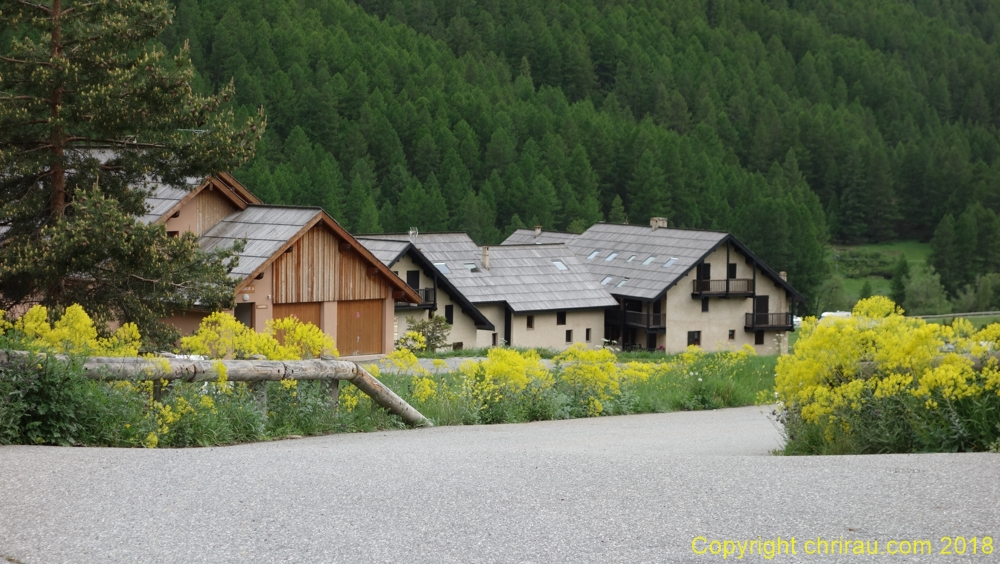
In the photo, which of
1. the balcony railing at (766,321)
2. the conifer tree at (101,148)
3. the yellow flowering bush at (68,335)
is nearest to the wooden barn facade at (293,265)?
the conifer tree at (101,148)

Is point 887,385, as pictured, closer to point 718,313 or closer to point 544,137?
point 718,313

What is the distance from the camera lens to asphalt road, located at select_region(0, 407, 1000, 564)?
258 inches

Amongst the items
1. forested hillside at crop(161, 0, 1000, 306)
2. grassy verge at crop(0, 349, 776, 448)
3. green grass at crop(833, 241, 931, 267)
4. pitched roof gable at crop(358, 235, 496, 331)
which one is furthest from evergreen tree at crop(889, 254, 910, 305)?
grassy verge at crop(0, 349, 776, 448)

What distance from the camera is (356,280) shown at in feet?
116

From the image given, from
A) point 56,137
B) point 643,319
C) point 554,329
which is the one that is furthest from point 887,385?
point 643,319

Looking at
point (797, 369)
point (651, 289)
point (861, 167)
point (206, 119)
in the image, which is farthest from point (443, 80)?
point (797, 369)

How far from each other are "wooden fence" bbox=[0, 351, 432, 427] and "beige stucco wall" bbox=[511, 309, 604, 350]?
4249 centimetres

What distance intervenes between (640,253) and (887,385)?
55566 millimetres

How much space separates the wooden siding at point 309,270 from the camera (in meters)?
33.5

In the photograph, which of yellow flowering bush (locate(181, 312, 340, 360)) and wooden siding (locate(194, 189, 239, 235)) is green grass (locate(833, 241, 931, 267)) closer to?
wooden siding (locate(194, 189, 239, 235))

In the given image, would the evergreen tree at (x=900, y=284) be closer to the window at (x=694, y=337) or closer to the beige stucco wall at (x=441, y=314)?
the window at (x=694, y=337)

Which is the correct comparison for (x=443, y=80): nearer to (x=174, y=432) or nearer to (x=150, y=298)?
(x=150, y=298)

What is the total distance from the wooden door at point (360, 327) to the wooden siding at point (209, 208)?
4.41m

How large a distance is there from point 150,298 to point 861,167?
15391 cm
